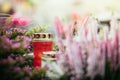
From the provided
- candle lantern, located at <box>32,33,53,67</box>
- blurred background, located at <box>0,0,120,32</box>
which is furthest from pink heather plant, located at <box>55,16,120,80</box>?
candle lantern, located at <box>32,33,53,67</box>

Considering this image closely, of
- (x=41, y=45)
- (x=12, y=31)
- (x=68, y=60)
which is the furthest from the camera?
(x=12, y=31)

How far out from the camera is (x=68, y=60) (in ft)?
5.48

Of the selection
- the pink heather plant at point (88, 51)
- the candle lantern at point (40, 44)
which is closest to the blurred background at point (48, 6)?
the pink heather plant at point (88, 51)

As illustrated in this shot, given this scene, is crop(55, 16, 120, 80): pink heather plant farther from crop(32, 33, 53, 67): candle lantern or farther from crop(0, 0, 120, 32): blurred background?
crop(32, 33, 53, 67): candle lantern

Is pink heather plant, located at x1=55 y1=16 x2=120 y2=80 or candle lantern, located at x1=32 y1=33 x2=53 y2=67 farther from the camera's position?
candle lantern, located at x1=32 y1=33 x2=53 y2=67

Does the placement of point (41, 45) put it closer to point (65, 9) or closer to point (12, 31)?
point (12, 31)

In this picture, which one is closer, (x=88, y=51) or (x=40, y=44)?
(x=88, y=51)

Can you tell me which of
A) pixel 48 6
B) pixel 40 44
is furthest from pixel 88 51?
pixel 40 44

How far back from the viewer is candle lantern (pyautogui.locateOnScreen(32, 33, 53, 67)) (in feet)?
7.90

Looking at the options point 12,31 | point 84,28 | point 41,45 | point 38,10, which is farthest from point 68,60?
point 12,31

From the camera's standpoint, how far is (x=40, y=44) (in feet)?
7.98

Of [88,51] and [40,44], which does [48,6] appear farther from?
[40,44]

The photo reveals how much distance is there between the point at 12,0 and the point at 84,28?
1.28 ft

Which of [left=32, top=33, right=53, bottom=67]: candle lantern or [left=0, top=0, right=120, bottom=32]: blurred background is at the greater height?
[left=0, top=0, right=120, bottom=32]: blurred background
